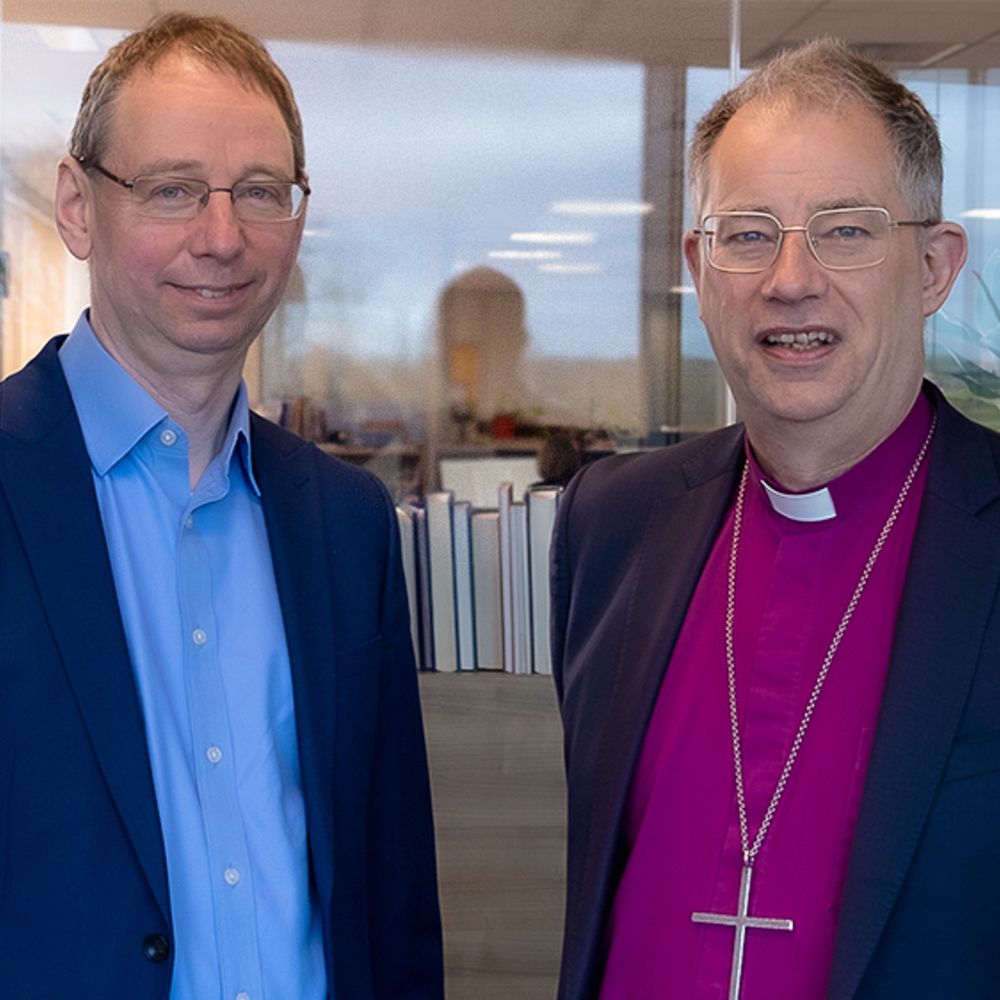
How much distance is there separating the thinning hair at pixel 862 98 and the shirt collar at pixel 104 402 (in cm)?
84

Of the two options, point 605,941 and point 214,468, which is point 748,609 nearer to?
point 605,941

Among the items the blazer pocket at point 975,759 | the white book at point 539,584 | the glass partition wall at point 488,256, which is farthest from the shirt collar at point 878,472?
the glass partition wall at point 488,256

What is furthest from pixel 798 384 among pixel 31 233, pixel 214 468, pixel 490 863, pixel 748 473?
pixel 31 233

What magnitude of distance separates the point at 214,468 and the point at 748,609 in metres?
0.75

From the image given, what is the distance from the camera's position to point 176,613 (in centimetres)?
193

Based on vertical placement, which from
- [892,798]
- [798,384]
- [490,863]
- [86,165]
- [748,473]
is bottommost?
[490,863]

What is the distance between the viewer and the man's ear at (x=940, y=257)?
76.5 inches

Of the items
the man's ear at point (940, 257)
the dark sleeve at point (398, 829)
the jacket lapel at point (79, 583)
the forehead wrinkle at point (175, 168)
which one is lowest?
the dark sleeve at point (398, 829)

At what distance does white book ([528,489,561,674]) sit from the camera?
11.3 feet

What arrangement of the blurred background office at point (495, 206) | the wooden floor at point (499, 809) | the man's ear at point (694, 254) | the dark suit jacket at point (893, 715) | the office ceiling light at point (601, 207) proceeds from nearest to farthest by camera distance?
1. the dark suit jacket at point (893, 715)
2. the man's ear at point (694, 254)
3. the wooden floor at point (499, 809)
4. the blurred background office at point (495, 206)
5. the office ceiling light at point (601, 207)

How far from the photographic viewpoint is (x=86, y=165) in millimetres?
2002

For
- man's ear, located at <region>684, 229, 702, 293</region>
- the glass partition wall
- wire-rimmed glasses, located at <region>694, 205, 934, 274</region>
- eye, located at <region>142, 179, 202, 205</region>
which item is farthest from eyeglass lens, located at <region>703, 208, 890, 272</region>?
the glass partition wall

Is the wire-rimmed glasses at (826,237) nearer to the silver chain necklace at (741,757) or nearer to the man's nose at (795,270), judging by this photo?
the man's nose at (795,270)

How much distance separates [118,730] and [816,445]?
0.95 metres
